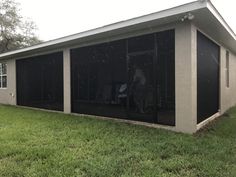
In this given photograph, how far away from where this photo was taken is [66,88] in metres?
9.73

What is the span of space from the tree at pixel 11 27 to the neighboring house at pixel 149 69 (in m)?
14.2

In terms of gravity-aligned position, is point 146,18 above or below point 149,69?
above

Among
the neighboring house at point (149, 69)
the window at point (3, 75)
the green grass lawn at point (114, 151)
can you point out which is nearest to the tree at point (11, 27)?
the window at point (3, 75)

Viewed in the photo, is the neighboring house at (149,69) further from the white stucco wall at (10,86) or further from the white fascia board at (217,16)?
the white stucco wall at (10,86)

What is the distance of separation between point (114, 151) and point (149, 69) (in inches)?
115

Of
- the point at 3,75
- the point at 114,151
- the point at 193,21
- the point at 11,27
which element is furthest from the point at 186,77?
the point at 11,27

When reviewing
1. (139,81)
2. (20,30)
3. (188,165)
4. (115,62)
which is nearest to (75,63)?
(115,62)

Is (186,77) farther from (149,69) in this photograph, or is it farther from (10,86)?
(10,86)

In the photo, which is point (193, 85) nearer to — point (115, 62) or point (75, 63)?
point (115, 62)

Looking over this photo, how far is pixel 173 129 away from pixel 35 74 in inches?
302

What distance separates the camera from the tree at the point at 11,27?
75.2ft

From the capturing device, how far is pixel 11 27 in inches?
919

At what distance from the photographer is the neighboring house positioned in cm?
606

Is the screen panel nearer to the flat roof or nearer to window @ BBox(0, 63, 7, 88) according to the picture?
window @ BBox(0, 63, 7, 88)
